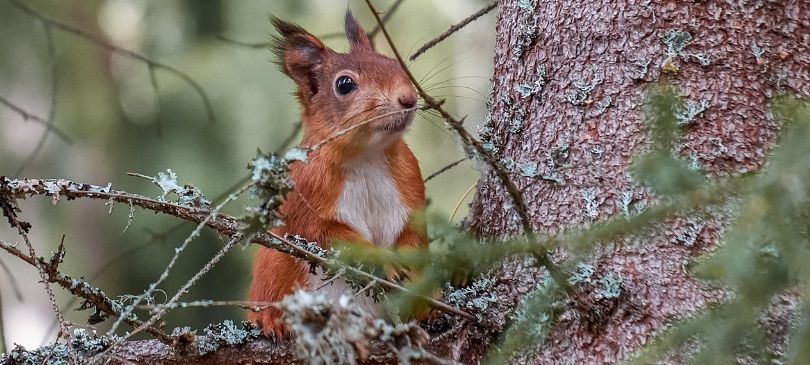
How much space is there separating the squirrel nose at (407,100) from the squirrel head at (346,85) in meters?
0.04

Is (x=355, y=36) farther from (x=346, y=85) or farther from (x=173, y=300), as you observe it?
(x=173, y=300)

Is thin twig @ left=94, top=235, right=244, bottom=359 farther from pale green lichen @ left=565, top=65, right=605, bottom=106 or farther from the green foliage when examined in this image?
pale green lichen @ left=565, top=65, right=605, bottom=106

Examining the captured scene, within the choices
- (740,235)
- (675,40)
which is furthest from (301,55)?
(740,235)

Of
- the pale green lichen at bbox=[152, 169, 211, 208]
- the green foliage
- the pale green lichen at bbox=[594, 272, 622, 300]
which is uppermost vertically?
the pale green lichen at bbox=[152, 169, 211, 208]

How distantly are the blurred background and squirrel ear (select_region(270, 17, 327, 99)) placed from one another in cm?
70

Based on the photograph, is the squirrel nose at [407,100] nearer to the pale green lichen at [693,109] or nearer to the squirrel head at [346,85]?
the squirrel head at [346,85]

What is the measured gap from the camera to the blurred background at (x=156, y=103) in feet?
12.1

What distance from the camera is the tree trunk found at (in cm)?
171

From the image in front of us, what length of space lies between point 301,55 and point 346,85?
0.19 meters

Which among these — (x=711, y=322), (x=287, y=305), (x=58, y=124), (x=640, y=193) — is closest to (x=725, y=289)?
(x=640, y=193)

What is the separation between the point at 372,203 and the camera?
2719 millimetres

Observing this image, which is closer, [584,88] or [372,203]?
[584,88]

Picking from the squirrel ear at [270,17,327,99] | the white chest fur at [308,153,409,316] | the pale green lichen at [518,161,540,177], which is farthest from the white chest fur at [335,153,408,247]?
the pale green lichen at [518,161,540,177]

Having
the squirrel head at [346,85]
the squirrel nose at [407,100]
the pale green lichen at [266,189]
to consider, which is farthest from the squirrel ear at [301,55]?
the pale green lichen at [266,189]
